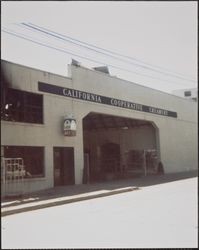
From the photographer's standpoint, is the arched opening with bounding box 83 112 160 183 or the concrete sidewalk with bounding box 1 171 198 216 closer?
the concrete sidewalk with bounding box 1 171 198 216

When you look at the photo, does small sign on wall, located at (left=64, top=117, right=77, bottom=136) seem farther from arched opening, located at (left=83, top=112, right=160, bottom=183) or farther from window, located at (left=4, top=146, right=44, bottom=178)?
arched opening, located at (left=83, top=112, right=160, bottom=183)

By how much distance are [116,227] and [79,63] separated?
1561cm

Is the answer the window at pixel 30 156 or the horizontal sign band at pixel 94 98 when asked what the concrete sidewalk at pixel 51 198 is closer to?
the window at pixel 30 156

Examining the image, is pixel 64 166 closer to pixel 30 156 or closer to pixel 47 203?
pixel 30 156

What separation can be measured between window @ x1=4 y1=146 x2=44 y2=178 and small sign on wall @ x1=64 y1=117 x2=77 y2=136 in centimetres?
178

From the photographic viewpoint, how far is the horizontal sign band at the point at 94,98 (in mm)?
20233

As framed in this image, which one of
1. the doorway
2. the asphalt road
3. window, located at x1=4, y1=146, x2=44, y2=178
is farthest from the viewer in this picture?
the doorway

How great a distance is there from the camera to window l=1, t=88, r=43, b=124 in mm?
17938

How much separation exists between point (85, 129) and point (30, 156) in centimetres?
1253

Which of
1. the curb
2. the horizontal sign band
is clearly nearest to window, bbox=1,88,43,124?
the horizontal sign band

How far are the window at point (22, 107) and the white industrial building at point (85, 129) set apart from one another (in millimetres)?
45

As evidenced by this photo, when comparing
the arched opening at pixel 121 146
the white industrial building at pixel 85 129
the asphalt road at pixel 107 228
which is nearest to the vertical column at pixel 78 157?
the white industrial building at pixel 85 129

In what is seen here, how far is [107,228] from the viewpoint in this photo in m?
8.52

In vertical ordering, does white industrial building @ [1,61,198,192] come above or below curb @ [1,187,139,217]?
above
